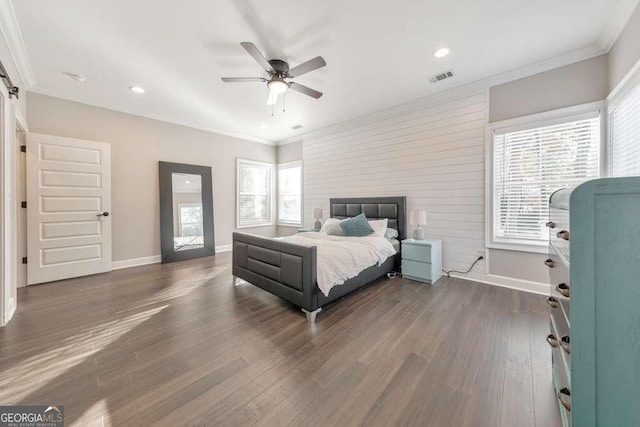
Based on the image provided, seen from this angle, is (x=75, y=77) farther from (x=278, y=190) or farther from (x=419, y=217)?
(x=419, y=217)

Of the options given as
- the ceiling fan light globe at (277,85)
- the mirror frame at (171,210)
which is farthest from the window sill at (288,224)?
the ceiling fan light globe at (277,85)

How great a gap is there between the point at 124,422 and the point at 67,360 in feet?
3.39

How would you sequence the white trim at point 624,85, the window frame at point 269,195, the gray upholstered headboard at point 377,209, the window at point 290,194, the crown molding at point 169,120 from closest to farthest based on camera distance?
the white trim at point 624,85 < the crown molding at point 169,120 < the gray upholstered headboard at point 377,209 < the window frame at point 269,195 < the window at point 290,194

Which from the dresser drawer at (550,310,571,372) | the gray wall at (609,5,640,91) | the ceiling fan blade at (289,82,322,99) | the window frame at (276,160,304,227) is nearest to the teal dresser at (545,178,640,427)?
the dresser drawer at (550,310,571,372)

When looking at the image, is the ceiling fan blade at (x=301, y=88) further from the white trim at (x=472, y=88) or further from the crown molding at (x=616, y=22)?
the crown molding at (x=616, y=22)

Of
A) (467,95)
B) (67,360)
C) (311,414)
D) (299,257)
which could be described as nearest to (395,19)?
(467,95)

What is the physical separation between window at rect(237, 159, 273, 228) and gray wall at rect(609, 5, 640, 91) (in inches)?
248

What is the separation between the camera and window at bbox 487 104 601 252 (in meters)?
2.88

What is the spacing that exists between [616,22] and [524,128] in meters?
1.16

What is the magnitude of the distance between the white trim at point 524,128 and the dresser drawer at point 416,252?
0.88 metres

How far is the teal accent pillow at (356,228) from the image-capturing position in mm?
4090

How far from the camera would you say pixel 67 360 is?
1870 millimetres

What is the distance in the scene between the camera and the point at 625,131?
2359 mm

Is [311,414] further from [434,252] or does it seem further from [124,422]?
[434,252]
